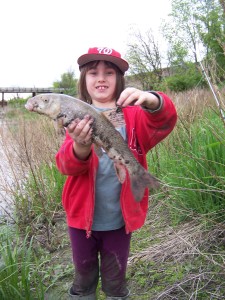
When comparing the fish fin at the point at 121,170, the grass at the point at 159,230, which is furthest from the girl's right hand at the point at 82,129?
the grass at the point at 159,230

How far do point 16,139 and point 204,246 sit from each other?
285 cm

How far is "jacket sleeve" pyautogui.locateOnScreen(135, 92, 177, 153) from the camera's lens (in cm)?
179

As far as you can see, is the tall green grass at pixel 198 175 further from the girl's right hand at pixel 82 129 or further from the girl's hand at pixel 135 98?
the girl's right hand at pixel 82 129

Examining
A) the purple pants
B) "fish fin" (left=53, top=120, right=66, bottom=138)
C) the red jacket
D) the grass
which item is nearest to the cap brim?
the red jacket

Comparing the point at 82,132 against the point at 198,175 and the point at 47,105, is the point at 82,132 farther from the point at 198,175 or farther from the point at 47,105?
the point at 198,175

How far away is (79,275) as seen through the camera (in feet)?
7.38

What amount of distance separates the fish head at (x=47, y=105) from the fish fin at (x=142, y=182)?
1.79ft

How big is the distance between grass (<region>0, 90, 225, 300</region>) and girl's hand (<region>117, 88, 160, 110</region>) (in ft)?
1.74

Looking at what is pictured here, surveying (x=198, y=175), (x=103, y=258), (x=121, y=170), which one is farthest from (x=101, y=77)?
(x=198, y=175)

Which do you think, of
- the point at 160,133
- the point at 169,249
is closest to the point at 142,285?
the point at 169,249

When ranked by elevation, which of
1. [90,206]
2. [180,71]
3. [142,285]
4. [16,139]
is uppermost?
[180,71]

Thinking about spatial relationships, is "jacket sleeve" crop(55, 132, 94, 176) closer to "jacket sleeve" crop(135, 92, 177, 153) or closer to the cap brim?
"jacket sleeve" crop(135, 92, 177, 153)

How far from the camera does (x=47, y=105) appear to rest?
1.72 m

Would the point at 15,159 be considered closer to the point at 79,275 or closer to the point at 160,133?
the point at 79,275
